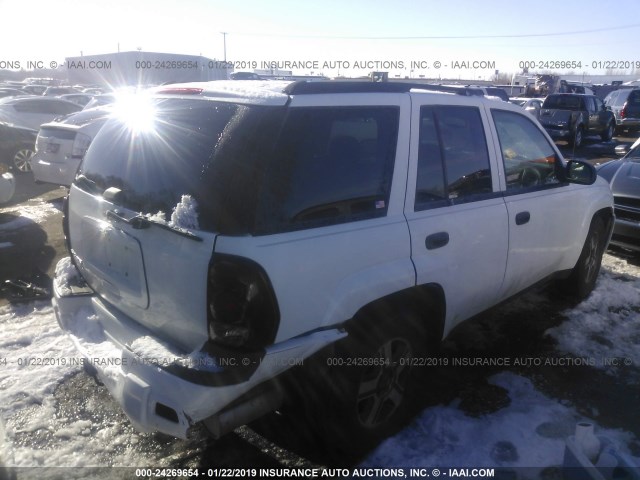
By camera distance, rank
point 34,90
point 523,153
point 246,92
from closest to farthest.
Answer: point 246,92, point 523,153, point 34,90

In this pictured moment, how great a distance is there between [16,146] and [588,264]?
444 inches

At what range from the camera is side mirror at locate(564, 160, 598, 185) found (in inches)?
165

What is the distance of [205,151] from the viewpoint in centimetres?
238

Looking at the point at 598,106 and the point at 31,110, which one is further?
the point at 598,106

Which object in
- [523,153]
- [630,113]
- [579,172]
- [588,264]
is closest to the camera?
[523,153]

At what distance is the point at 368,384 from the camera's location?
286 cm

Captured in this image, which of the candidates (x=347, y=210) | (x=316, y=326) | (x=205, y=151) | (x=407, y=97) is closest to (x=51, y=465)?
(x=316, y=326)

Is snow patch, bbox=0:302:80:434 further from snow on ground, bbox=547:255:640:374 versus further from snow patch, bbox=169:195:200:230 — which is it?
snow on ground, bbox=547:255:640:374

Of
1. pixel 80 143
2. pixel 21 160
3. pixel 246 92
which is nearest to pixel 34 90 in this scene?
pixel 21 160

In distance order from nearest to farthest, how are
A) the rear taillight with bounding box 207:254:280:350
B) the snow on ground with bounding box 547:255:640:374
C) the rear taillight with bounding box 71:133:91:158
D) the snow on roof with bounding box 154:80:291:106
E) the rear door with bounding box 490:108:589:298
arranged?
the rear taillight with bounding box 207:254:280:350 → the snow on roof with bounding box 154:80:291:106 → the rear door with bounding box 490:108:589:298 → the snow on ground with bounding box 547:255:640:374 → the rear taillight with bounding box 71:133:91:158

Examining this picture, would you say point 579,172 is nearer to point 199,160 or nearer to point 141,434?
point 199,160

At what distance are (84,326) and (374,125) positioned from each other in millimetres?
1940

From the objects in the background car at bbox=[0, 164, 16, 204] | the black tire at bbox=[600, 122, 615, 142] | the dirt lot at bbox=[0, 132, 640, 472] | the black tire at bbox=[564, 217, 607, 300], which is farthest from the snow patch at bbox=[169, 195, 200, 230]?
the black tire at bbox=[600, 122, 615, 142]

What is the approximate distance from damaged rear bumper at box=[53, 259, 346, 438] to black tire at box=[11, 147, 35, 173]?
34.6 ft
